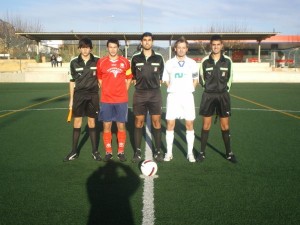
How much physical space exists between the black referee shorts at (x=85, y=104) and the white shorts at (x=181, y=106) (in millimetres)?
1274

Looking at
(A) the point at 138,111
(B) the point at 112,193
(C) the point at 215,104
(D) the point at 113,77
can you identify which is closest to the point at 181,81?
(C) the point at 215,104

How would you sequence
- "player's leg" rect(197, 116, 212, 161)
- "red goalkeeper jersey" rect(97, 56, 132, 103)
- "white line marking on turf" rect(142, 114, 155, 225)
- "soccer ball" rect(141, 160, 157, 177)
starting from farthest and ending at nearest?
1. "player's leg" rect(197, 116, 212, 161)
2. "red goalkeeper jersey" rect(97, 56, 132, 103)
3. "soccer ball" rect(141, 160, 157, 177)
4. "white line marking on turf" rect(142, 114, 155, 225)

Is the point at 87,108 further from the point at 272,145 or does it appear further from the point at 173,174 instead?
the point at 272,145

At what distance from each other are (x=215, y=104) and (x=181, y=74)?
Result: 0.77 metres

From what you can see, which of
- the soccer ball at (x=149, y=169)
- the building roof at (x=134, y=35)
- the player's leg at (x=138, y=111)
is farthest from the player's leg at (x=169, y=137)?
the building roof at (x=134, y=35)

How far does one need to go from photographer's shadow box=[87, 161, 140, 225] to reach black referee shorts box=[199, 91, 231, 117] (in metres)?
1.62

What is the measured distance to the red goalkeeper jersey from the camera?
5559mm

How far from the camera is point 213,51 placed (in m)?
5.55

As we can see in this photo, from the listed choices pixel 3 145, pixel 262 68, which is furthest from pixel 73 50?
pixel 3 145

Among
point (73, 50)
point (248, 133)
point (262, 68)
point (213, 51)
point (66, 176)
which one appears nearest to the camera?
point (66, 176)

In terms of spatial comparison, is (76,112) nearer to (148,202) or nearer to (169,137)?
(169,137)

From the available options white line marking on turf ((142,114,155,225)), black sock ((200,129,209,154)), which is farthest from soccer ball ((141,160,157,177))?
black sock ((200,129,209,154))

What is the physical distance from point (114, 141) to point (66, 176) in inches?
98.2

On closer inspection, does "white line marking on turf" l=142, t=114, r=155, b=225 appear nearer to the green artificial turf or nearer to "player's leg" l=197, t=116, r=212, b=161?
the green artificial turf
